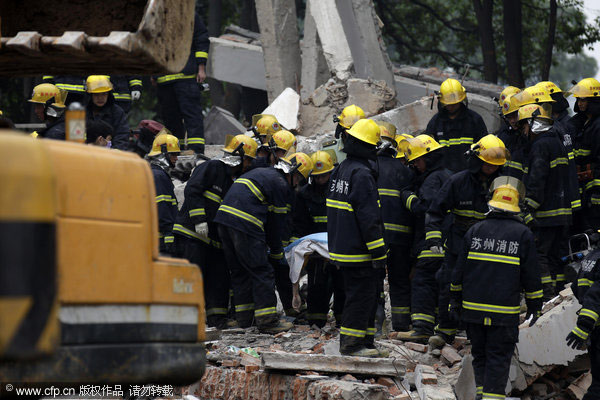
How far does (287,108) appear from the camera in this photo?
14.3 metres

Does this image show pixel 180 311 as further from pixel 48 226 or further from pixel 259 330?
pixel 259 330

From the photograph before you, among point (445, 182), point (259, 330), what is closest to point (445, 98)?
point (445, 182)

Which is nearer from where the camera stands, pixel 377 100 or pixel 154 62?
pixel 154 62

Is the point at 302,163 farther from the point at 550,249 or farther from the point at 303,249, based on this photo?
the point at 550,249

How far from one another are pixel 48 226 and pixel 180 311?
1.35 m

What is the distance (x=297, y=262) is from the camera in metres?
10.2

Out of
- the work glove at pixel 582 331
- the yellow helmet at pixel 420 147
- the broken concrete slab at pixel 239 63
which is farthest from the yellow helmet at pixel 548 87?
the broken concrete slab at pixel 239 63

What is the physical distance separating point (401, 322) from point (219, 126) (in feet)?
22.5

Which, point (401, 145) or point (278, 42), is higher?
Result: point (278, 42)

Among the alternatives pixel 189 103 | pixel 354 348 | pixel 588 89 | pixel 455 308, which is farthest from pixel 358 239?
pixel 189 103

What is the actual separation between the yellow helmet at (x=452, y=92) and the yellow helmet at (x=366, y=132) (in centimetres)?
240

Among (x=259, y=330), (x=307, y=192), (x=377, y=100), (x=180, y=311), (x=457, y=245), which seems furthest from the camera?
(x=377, y=100)

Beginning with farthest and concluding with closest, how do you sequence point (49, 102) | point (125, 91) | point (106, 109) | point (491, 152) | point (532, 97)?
point (125, 91) → point (106, 109) → point (49, 102) → point (532, 97) → point (491, 152)

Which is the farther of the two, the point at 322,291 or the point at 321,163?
the point at 321,163
